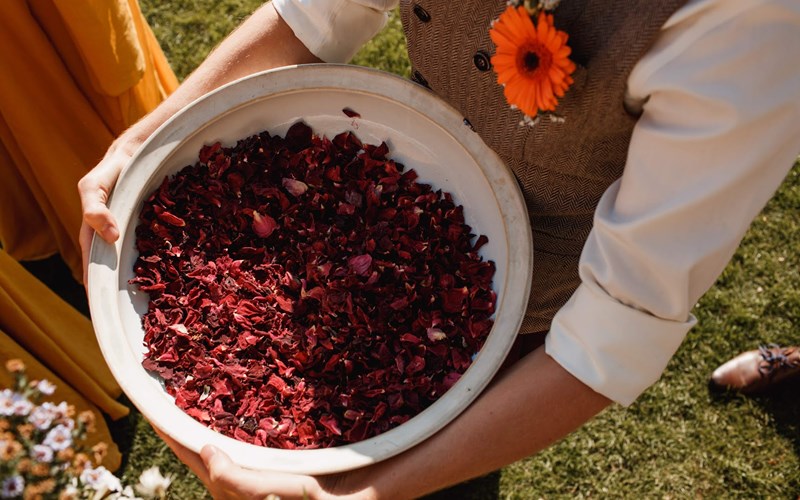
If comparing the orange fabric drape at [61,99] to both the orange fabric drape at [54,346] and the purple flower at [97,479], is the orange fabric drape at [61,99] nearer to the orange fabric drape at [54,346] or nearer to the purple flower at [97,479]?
the orange fabric drape at [54,346]

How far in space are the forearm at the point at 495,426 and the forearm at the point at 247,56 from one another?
75 centimetres

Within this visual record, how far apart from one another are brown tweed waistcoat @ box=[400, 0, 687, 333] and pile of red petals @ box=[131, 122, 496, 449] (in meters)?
0.15

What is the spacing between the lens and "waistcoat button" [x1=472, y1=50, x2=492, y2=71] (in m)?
1.12

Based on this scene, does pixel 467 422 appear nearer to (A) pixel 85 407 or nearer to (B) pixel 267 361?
(B) pixel 267 361

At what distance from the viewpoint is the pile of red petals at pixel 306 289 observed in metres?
1.16

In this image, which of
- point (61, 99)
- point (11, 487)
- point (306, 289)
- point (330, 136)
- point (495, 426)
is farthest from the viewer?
point (61, 99)

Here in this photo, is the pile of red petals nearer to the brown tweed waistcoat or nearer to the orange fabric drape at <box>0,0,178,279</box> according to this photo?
the brown tweed waistcoat

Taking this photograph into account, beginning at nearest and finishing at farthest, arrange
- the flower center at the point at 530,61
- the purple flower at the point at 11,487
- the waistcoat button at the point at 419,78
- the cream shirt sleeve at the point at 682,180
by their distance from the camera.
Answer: the purple flower at the point at 11,487, the cream shirt sleeve at the point at 682,180, the flower center at the point at 530,61, the waistcoat button at the point at 419,78

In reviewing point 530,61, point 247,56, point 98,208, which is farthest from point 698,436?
point 98,208

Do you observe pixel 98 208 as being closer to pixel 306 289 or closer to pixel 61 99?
pixel 306 289

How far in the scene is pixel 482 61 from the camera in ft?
3.71

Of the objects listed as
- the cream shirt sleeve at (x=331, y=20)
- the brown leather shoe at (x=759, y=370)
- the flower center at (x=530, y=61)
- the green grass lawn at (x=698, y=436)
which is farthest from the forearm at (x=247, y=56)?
the brown leather shoe at (x=759, y=370)

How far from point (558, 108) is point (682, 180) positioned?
0.69ft

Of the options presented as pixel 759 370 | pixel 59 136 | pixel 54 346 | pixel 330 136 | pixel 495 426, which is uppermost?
pixel 330 136
